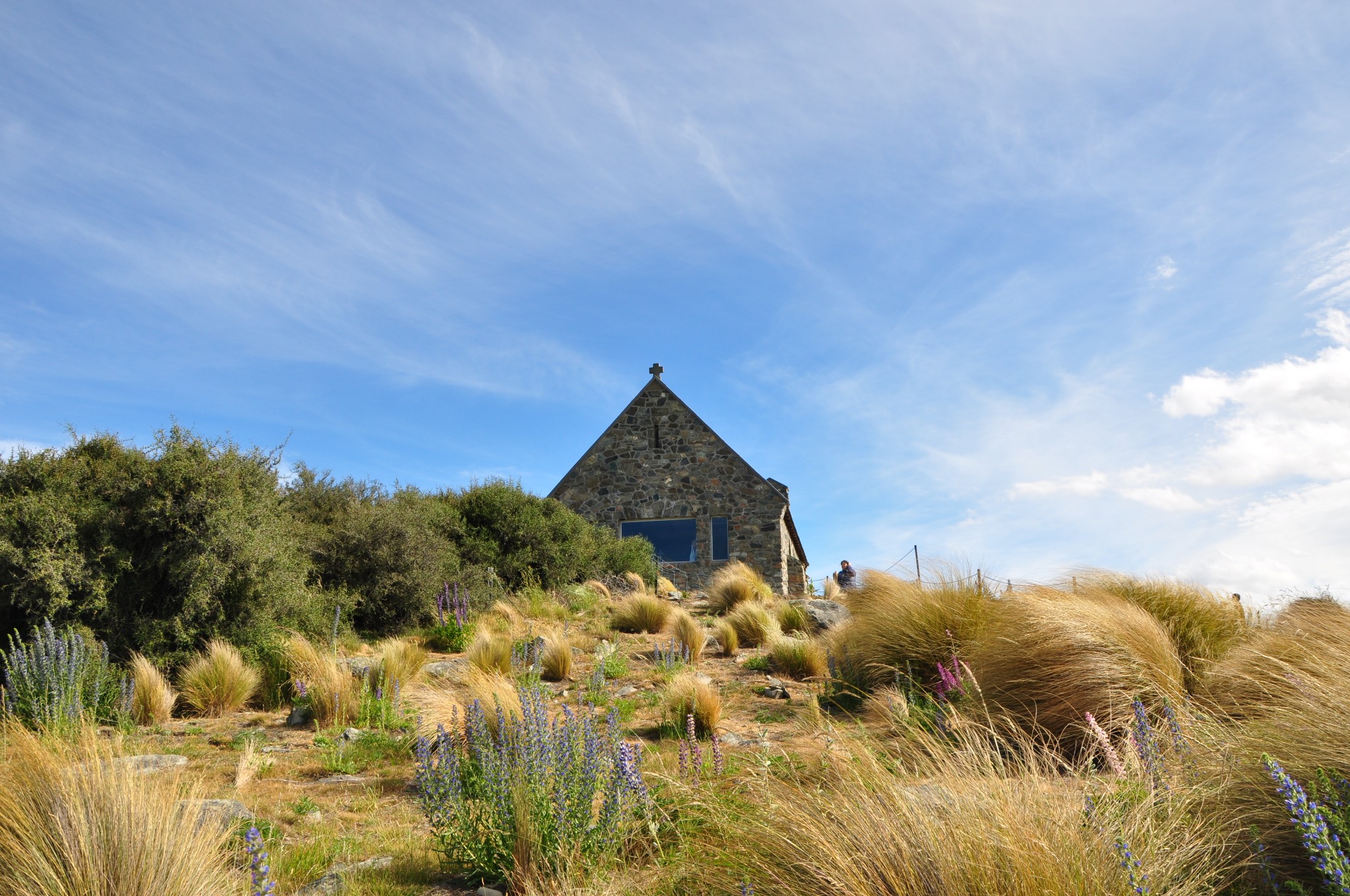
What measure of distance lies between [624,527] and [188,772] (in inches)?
698

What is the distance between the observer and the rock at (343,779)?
17.8 ft

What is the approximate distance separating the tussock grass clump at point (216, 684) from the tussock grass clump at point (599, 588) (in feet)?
25.0

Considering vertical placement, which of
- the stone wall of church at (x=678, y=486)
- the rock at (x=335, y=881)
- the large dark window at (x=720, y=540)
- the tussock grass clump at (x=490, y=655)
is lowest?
the rock at (x=335, y=881)

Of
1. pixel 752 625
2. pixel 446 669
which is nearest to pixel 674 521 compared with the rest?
pixel 752 625

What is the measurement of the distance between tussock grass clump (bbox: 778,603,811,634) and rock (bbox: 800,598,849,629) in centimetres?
8

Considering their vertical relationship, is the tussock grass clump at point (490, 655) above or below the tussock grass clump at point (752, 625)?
below

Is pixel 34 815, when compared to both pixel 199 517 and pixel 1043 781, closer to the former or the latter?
pixel 1043 781

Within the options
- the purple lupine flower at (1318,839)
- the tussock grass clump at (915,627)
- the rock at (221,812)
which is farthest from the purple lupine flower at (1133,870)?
the tussock grass clump at (915,627)

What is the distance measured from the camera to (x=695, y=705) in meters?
6.52

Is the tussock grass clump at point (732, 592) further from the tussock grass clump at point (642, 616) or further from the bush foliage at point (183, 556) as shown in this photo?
the bush foliage at point (183, 556)

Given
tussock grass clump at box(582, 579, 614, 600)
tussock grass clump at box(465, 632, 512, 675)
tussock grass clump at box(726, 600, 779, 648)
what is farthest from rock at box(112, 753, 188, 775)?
tussock grass clump at box(582, 579, 614, 600)

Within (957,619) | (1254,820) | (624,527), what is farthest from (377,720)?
(624,527)

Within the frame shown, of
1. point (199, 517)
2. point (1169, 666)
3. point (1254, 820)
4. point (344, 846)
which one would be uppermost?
point (199, 517)

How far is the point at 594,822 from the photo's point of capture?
3.58 metres
